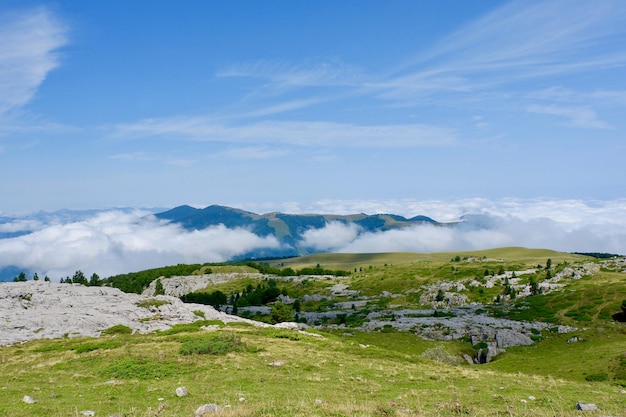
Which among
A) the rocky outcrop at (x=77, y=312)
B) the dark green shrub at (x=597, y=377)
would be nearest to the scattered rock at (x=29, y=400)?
the rocky outcrop at (x=77, y=312)

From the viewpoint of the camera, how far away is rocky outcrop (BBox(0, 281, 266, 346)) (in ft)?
211

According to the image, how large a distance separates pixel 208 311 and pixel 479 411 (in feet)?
232

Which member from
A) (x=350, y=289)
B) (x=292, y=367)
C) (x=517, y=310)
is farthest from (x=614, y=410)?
(x=350, y=289)

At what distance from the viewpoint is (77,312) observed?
243 ft

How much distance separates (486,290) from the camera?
140625mm

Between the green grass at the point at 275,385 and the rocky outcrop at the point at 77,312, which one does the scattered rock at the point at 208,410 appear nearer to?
the green grass at the point at 275,385

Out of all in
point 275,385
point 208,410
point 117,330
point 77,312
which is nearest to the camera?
point 208,410

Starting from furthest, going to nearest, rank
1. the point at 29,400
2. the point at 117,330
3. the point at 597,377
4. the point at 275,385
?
the point at 117,330 < the point at 597,377 < the point at 275,385 < the point at 29,400

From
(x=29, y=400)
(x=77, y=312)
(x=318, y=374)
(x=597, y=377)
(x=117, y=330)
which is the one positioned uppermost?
(x=29, y=400)

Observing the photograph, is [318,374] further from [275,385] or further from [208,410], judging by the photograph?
[208,410]

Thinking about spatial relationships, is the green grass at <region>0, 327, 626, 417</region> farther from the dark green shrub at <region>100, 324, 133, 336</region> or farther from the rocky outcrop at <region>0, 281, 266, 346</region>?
the rocky outcrop at <region>0, 281, 266, 346</region>

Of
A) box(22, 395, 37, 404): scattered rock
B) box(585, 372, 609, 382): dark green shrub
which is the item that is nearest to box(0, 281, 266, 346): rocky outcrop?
box(22, 395, 37, 404): scattered rock

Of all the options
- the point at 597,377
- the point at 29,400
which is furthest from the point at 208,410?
the point at 597,377

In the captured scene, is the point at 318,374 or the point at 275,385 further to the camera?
the point at 318,374
